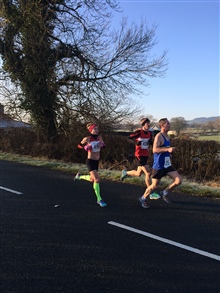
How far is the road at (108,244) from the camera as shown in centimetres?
335

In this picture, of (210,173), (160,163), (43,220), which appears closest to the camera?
(43,220)

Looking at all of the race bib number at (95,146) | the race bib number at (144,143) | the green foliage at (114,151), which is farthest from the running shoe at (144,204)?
the green foliage at (114,151)

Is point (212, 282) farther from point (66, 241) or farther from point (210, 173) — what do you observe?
point (210, 173)

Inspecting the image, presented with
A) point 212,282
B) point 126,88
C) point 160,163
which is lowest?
point 212,282

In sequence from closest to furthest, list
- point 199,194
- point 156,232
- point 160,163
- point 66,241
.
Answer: point 66,241, point 156,232, point 160,163, point 199,194

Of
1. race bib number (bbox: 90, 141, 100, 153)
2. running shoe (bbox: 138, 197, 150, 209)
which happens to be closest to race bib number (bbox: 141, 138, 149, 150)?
race bib number (bbox: 90, 141, 100, 153)

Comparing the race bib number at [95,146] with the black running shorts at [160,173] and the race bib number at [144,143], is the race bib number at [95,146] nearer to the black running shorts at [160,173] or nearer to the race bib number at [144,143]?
the race bib number at [144,143]

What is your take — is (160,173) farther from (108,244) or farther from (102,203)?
(108,244)

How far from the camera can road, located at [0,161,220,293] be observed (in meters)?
3.35

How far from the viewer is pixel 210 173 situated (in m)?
9.83

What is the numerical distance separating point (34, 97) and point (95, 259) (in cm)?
1431

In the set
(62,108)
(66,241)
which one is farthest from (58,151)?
(66,241)

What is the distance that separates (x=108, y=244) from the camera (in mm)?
4387

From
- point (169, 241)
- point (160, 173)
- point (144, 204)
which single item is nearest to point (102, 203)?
point (144, 204)
